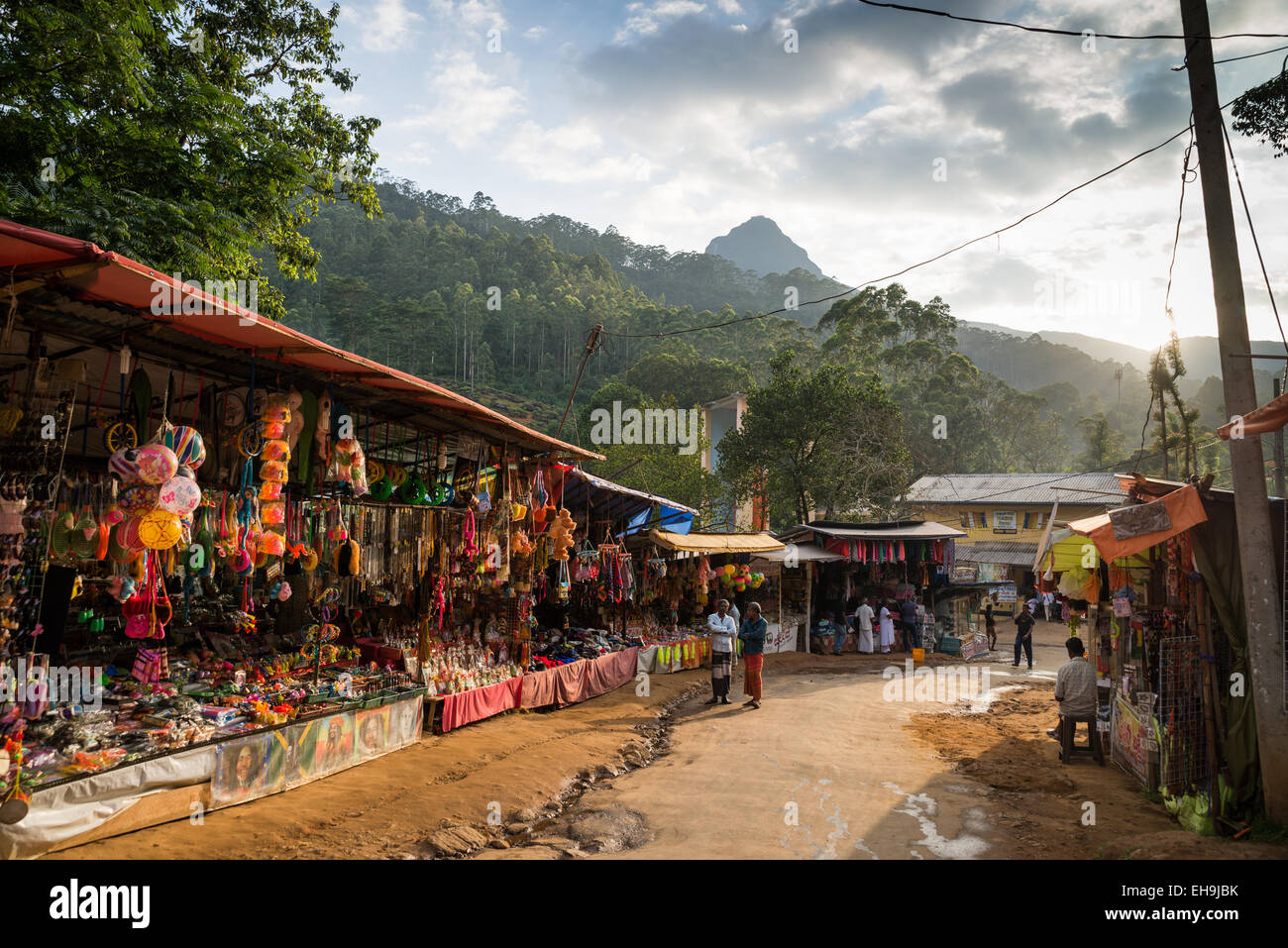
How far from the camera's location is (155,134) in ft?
30.7

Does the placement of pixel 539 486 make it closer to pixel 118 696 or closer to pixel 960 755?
pixel 118 696

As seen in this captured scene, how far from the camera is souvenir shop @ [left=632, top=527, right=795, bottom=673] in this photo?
13859 millimetres

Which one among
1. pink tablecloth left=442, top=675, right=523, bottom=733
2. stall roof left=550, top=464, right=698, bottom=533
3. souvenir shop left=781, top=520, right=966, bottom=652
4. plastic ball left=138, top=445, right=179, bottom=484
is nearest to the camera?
plastic ball left=138, top=445, right=179, bottom=484

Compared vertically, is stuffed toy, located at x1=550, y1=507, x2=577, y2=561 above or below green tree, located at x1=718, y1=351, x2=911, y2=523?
below

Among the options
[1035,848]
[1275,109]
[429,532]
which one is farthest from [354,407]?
[1275,109]

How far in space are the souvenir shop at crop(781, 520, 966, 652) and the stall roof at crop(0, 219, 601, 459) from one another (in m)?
12.8

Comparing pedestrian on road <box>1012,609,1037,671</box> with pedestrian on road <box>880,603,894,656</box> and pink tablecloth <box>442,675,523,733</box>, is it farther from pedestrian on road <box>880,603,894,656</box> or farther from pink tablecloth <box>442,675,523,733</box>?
pink tablecloth <box>442,675,523,733</box>

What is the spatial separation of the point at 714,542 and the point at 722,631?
3402mm

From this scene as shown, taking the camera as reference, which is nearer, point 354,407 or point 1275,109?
point 354,407

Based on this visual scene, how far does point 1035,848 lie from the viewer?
5.57m

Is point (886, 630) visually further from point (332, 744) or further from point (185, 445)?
point (185, 445)

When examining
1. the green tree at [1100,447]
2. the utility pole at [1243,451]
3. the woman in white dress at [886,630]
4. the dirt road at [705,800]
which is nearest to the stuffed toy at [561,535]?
the dirt road at [705,800]

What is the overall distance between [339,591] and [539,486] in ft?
10.3
